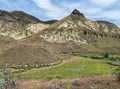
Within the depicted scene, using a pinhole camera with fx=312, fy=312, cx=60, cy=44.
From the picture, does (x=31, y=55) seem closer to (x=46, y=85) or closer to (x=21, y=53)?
(x=21, y=53)

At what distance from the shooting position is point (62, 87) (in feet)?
67.1

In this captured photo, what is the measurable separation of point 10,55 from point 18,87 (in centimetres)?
8763

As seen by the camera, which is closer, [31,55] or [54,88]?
[54,88]

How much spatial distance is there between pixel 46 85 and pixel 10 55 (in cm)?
8841

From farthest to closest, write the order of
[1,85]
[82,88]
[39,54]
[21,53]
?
[39,54] → [21,53] → [82,88] → [1,85]

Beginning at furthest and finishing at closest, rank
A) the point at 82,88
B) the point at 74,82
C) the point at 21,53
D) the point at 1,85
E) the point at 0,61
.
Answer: the point at 21,53, the point at 0,61, the point at 74,82, the point at 82,88, the point at 1,85

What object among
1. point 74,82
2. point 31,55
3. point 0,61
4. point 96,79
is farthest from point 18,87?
point 31,55

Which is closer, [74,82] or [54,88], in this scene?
[54,88]

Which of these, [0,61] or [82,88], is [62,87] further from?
[0,61]

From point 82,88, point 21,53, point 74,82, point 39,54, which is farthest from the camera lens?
point 39,54

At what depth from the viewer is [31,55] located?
368 feet

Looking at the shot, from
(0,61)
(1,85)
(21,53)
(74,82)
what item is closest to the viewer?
(1,85)

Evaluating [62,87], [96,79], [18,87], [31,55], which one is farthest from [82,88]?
[31,55]

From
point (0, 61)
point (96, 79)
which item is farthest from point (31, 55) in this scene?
point (96, 79)
